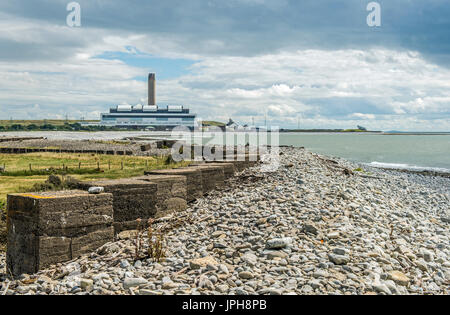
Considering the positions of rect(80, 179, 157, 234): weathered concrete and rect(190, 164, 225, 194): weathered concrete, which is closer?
rect(80, 179, 157, 234): weathered concrete

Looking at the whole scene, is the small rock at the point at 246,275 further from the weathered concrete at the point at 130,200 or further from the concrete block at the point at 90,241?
the weathered concrete at the point at 130,200

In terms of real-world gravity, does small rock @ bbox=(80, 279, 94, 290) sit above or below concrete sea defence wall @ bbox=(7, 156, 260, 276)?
below

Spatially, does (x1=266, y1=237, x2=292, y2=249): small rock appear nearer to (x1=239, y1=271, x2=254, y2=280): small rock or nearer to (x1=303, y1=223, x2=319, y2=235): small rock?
(x1=303, y1=223, x2=319, y2=235): small rock

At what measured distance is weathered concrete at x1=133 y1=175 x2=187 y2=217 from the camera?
8.31 meters

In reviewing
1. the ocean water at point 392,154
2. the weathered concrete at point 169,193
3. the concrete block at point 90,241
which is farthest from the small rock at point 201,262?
the ocean water at point 392,154

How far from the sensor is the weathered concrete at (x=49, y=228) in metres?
5.83

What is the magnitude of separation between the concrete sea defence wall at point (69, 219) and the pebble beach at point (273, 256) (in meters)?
0.20

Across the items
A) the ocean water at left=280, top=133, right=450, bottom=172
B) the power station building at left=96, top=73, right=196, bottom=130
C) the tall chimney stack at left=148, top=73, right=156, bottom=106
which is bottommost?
the ocean water at left=280, top=133, right=450, bottom=172

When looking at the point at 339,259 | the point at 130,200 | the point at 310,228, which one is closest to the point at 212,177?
the point at 130,200

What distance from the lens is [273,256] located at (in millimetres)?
5832

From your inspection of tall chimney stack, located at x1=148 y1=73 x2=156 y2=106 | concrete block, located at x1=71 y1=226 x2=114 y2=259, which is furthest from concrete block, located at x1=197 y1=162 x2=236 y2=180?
tall chimney stack, located at x1=148 y1=73 x2=156 y2=106

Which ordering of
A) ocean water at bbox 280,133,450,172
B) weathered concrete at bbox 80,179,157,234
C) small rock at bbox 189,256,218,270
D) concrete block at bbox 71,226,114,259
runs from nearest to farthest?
small rock at bbox 189,256,218,270, concrete block at bbox 71,226,114,259, weathered concrete at bbox 80,179,157,234, ocean water at bbox 280,133,450,172

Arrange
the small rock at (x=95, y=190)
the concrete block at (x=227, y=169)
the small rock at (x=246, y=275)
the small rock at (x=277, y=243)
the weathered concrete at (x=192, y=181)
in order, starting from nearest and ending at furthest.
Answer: the small rock at (x=246, y=275) < the small rock at (x=277, y=243) < the small rock at (x=95, y=190) < the weathered concrete at (x=192, y=181) < the concrete block at (x=227, y=169)

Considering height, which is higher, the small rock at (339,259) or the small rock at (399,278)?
the small rock at (339,259)
